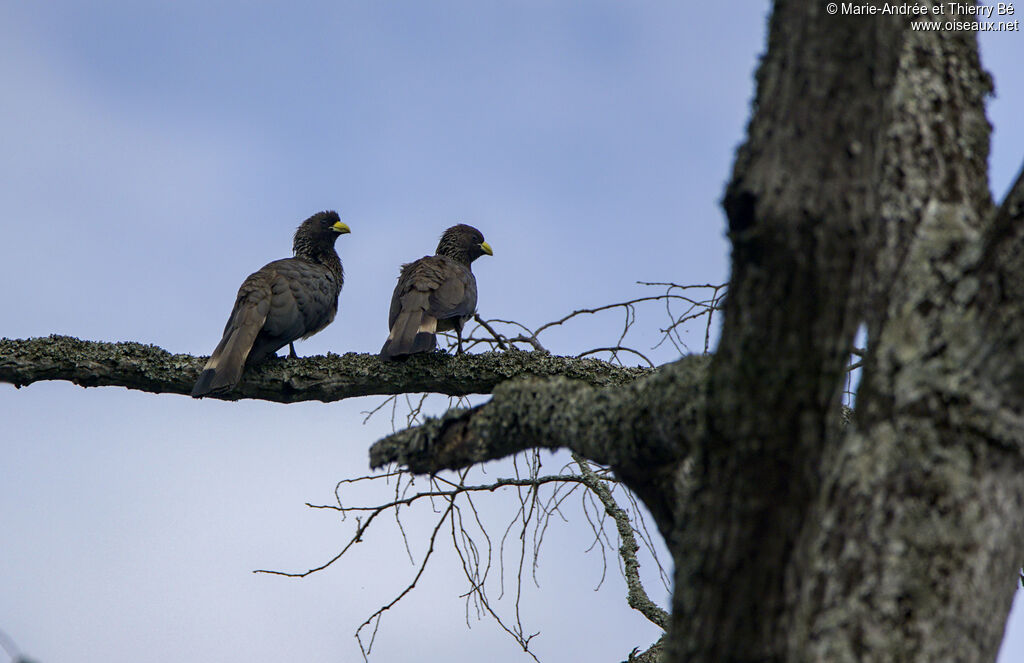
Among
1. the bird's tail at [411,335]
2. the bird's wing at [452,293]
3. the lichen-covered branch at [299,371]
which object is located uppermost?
the bird's wing at [452,293]

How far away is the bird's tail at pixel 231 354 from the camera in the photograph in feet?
14.3

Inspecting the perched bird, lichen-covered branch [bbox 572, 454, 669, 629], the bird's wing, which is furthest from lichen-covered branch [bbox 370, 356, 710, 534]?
the bird's wing

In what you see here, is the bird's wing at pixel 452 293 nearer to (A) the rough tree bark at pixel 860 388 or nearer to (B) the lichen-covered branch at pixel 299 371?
(B) the lichen-covered branch at pixel 299 371

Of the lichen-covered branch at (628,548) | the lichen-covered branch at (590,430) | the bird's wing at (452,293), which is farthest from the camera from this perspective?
the bird's wing at (452,293)

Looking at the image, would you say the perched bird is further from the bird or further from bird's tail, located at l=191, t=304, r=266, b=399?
the bird

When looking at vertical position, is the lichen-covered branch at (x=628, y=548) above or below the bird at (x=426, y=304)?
below

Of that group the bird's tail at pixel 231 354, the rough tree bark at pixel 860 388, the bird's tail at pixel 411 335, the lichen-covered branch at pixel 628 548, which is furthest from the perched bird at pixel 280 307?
the rough tree bark at pixel 860 388

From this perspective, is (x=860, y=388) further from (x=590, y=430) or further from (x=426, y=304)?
(x=426, y=304)

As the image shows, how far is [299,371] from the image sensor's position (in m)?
4.37

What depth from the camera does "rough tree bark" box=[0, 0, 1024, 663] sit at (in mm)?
1389

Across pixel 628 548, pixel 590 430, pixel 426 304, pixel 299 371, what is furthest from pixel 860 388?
pixel 426 304

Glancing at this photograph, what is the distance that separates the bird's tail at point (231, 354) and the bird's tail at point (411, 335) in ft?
2.41

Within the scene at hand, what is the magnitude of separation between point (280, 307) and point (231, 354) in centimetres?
83

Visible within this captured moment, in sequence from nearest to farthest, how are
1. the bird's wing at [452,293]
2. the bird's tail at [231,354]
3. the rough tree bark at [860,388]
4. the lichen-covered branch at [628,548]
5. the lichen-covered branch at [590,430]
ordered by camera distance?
the rough tree bark at [860,388], the lichen-covered branch at [590,430], the lichen-covered branch at [628,548], the bird's tail at [231,354], the bird's wing at [452,293]
